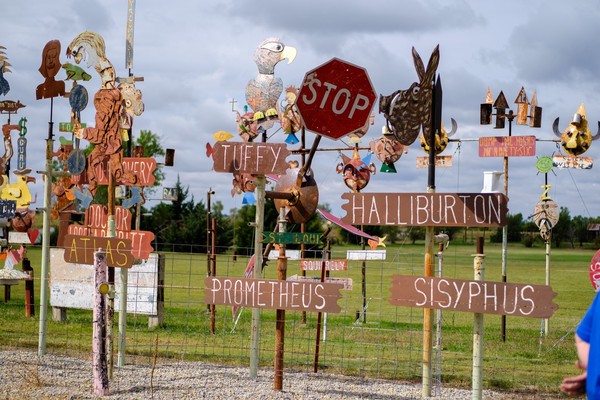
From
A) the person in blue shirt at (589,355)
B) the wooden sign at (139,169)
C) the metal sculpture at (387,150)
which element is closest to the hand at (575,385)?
the person in blue shirt at (589,355)

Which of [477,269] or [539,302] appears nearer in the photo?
[539,302]

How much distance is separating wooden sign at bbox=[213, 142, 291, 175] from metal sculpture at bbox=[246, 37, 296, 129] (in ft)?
7.46

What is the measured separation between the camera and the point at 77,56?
9.79m

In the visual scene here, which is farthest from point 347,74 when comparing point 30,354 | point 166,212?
point 166,212

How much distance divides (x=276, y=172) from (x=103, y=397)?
265 centimetres

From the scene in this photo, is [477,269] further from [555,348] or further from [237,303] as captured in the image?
[555,348]

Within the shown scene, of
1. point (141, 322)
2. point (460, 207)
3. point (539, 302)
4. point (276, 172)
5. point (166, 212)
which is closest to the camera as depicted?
point (539, 302)

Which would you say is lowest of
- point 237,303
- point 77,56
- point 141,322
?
point 141,322

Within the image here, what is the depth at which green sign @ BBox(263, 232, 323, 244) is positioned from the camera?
8.12 meters

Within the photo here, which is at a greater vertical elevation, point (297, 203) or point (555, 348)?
point (297, 203)

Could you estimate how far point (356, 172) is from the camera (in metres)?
14.0

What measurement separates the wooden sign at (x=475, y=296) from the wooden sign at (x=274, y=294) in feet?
2.39

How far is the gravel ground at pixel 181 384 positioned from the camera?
7.83 m

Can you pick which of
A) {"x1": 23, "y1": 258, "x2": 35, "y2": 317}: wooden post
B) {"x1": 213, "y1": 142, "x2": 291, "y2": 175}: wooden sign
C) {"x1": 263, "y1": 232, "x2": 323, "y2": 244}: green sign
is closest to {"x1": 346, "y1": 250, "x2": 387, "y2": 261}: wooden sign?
{"x1": 263, "y1": 232, "x2": 323, "y2": 244}: green sign
